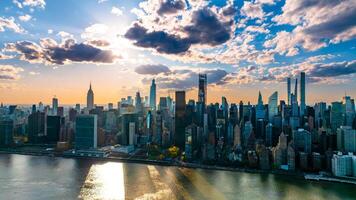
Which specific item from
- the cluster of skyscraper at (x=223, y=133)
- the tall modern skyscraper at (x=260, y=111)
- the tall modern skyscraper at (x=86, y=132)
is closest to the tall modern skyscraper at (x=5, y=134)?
the cluster of skyscraper at (x=223, y=133)

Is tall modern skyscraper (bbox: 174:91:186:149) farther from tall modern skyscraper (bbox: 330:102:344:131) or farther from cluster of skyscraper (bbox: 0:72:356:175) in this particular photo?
tall modern skyscraper (bbox: 330:102:344:131)

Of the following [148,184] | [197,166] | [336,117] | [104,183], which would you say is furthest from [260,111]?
[104,183]

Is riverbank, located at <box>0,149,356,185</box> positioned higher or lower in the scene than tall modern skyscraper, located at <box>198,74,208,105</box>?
lower

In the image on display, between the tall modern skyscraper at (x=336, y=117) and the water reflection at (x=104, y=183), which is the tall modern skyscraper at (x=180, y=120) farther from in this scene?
the tall modern skyscraper at (x=336, y=117)

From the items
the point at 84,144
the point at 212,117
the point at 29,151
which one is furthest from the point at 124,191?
the point at 212,117

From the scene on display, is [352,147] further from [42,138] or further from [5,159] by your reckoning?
[42,138]

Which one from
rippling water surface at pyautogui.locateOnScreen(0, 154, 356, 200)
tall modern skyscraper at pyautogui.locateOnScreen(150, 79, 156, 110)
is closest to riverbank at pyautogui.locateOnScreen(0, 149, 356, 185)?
rippling water surface at pyautogui.locateOnScreen(0, 154, 356, 200)

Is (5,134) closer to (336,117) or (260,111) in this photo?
(260,111)
